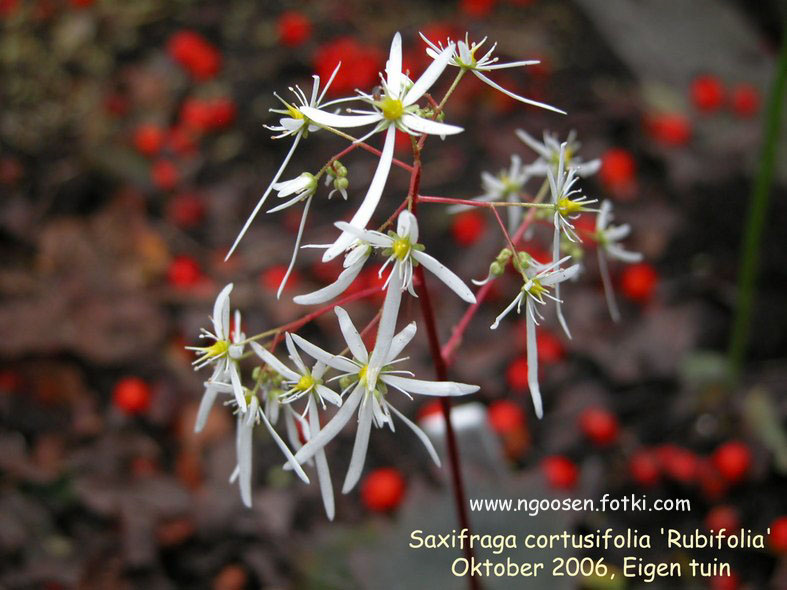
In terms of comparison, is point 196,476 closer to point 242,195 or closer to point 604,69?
point 242,195

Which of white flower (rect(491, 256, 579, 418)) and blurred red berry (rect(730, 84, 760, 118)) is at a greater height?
blurred red berry (rect(730, 84, 760, 118))

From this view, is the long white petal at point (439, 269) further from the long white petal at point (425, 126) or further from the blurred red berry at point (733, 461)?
the blurred red berry at point (733, 461)

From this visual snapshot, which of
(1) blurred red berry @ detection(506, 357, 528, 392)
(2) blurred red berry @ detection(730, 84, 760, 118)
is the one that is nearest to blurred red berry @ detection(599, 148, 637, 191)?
(2) blurred red berry @ detection(730, 84, 760, 118)

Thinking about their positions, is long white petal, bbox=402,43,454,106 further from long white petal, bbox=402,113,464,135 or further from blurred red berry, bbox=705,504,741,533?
blurred red berry, bbox=705,504,741,533

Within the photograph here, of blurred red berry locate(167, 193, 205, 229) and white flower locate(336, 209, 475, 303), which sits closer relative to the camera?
white flower locate(336, 209, 475, 303)

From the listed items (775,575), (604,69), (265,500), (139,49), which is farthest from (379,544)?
(139,49)

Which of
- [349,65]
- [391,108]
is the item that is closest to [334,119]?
[391,108]

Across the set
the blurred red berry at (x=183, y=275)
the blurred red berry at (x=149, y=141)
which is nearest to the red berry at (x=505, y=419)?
the blurred red berry at (x=183, y=275)
